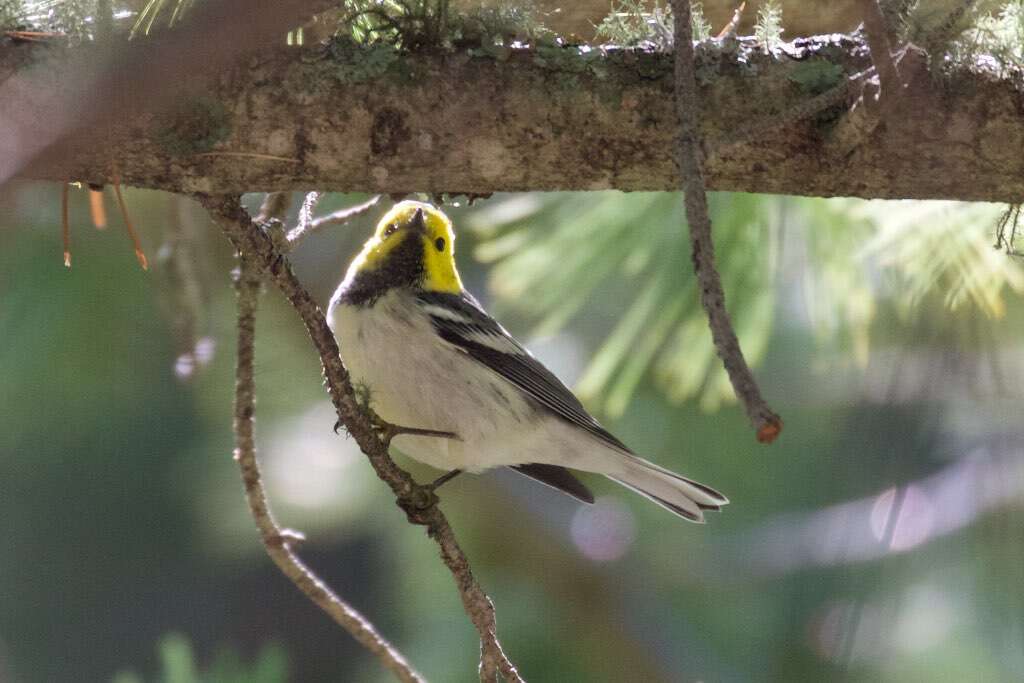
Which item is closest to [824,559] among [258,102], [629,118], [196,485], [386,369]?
[386,369]

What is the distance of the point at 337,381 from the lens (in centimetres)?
151

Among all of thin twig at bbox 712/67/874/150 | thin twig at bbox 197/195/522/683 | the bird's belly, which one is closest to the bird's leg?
the bird's belly

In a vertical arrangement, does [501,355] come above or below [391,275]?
below

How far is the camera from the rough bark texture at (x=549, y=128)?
1424mm

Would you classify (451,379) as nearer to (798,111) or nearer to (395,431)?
(395,431)

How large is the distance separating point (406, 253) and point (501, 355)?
1.04 feet

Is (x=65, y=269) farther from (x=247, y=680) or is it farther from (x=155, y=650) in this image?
(x=155, y=650)

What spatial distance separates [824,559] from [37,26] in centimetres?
271

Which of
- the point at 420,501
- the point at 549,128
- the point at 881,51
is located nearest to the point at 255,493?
the point at 420,501

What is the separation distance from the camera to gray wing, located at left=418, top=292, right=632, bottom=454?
7.57ft

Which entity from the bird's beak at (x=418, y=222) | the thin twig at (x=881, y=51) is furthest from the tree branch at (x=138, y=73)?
the bird's beak at (x=418, y=222)

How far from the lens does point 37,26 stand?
1.39 m

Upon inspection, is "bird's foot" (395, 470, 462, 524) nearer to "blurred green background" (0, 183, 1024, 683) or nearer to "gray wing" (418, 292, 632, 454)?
"blurred green background" (0, 183, 1024, 683)

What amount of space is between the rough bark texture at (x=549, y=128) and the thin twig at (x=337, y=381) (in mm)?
50
